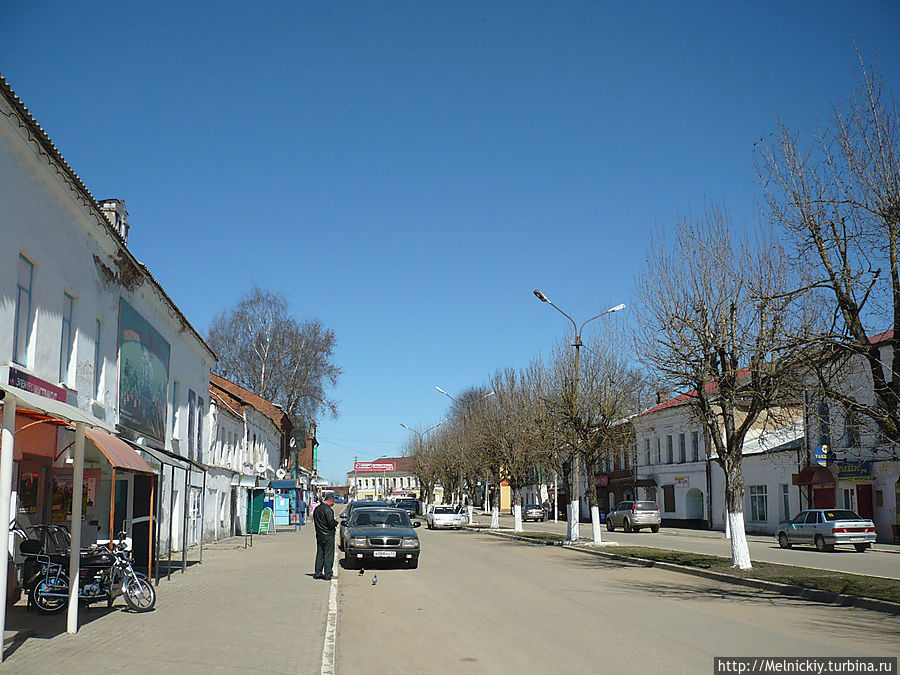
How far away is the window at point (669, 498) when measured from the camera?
2293 inches

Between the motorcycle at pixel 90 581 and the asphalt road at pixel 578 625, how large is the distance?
3.29m

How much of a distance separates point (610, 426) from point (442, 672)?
A: 24.3 metres

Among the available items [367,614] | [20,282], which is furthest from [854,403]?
[20,282]

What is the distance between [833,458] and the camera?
38.4 m

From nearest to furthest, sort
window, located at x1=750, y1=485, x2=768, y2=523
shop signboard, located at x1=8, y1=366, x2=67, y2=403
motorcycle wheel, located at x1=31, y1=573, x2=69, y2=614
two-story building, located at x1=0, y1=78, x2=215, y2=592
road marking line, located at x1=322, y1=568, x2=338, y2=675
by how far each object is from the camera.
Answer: road marking line, located at x1=322, y1=568, x2=338, y2=675 < shop signboard, located at x1=8, y1=366, x2=67, y2=403 < two-story building, located at x1=0, y1=78, x2=215, y2=592 < motorcycle wheel, located at x1=31, y1=573, x2=69, y2=614 < window, located at x1=750, y1=485, x2=768, y2=523

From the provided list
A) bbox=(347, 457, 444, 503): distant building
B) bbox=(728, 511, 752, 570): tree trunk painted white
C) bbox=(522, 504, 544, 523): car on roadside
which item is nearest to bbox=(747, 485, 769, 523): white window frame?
bbox=(522, 504, 544, 523): car on roadside

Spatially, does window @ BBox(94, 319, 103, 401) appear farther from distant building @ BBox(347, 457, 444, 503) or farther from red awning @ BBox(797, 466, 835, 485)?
distant building @ BBox(347, 457, 444, 503)

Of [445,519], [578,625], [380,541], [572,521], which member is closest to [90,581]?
[578,625]

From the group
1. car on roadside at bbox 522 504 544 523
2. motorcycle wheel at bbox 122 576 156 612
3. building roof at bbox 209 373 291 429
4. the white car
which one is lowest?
car on roadside at bbox 522 504 544 523

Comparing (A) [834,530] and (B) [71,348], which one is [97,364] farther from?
(A) [834,530]

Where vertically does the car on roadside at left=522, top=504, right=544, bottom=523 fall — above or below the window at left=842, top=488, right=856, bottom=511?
below

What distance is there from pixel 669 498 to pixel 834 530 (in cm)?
2844

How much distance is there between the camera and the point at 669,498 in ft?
193

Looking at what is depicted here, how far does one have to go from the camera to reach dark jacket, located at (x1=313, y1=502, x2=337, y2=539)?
18.9 m
